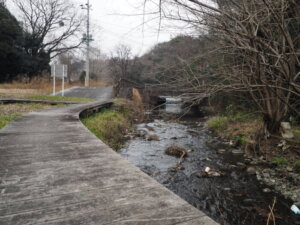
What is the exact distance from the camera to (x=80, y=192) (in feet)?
4.81

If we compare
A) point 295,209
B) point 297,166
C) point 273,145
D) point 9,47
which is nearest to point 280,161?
point 297,166

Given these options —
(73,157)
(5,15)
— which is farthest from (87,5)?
(73,157)

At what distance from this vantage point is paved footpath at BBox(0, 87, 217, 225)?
1.16m

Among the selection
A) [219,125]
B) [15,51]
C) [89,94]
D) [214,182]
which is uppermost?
[15,51]

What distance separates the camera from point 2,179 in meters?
1.66

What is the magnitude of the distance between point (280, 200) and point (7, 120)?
616 centimetres

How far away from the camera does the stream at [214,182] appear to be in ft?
9.43

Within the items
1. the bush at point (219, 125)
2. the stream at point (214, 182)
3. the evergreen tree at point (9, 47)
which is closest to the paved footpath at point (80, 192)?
the stream at point (214, 182)

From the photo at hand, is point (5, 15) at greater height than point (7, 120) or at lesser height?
greater

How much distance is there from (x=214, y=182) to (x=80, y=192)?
9.81ft

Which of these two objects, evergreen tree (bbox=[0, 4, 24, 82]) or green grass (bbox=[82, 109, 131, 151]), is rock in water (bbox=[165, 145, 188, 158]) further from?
evergreen tree (bbox=[0, 4, 24, 82])

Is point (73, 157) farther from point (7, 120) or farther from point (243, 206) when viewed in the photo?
point (7, 120)

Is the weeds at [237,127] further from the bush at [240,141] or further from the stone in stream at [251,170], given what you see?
the stone in stream at [251,170]

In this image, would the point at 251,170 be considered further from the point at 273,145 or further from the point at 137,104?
the point at 137,104
